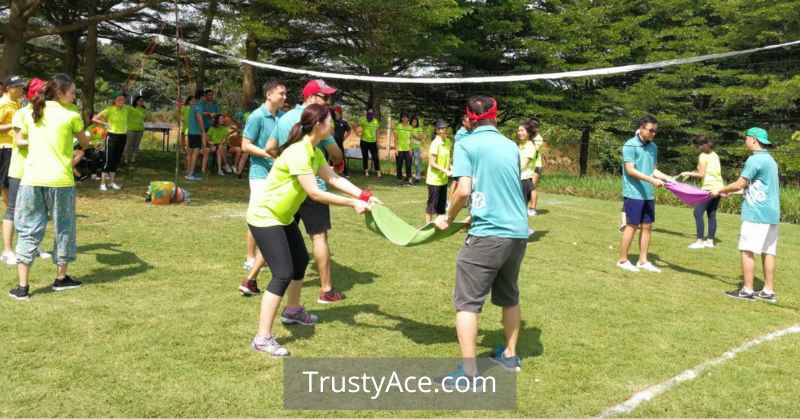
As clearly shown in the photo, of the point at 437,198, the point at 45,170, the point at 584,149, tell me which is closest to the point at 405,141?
the point at 437,198

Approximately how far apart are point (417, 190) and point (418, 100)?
11.1 meters

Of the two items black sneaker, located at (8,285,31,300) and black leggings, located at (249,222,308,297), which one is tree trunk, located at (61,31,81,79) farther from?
black leggings, located at (249,222,308,297)

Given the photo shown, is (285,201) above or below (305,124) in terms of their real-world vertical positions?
below

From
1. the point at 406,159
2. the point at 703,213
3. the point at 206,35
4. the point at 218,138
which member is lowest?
the point at 703,213

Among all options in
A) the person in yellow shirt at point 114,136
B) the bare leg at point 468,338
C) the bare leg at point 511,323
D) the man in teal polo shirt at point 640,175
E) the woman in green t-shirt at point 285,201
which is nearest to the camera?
the bare leg at point 468,338

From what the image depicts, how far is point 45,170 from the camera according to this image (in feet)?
20.0

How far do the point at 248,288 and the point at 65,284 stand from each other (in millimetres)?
1818

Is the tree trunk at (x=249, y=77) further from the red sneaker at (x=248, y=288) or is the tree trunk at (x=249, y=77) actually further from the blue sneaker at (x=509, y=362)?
the blue sneaker at (x=509, y=362)

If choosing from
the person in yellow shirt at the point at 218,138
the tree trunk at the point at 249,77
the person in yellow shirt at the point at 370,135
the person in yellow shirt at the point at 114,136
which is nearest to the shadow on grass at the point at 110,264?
the person in yellow shirt at the point at 114,136

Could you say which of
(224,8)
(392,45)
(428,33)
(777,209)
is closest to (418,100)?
(428,33)

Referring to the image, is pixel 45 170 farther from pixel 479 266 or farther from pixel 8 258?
pixel 479 266

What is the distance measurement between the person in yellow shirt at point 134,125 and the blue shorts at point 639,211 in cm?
1282

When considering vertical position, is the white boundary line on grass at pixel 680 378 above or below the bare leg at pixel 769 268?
below

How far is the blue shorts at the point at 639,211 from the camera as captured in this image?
8.42 meters
